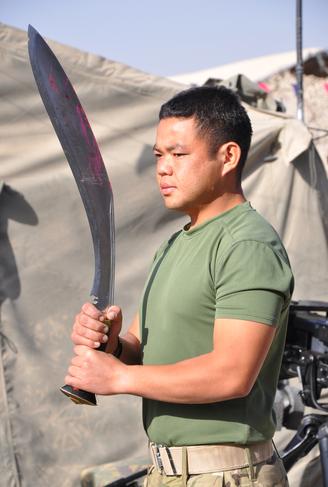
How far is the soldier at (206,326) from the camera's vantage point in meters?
1.39

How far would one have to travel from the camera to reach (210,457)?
1497mm

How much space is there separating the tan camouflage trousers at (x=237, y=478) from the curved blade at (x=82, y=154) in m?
0.43

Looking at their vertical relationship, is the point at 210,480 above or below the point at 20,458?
above

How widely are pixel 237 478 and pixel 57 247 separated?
179 centimetres

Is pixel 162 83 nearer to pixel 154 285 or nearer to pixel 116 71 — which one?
pixel 116 71

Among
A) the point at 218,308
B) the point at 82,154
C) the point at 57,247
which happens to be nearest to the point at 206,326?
the point at 218,308

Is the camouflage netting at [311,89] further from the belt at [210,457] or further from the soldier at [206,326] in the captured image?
the belt at [210,457]

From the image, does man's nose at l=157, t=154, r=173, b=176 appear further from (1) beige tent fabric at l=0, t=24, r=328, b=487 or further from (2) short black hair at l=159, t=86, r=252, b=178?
(1) beige tent fabric at l=0, t=24, r=328, b=487

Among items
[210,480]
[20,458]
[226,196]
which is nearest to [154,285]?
[226,196]

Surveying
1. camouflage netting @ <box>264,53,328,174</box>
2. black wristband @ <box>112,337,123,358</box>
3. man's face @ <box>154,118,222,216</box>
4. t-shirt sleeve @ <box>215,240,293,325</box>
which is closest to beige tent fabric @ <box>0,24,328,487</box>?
black wristband @ <box>112,337,123,358</box>

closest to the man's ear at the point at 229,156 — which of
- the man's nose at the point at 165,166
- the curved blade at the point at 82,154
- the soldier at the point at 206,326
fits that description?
the soldier at the point at 206,326

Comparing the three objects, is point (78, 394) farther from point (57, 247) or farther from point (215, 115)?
point (57, 247)

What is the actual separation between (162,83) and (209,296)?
7.01ft

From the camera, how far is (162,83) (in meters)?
3.40
